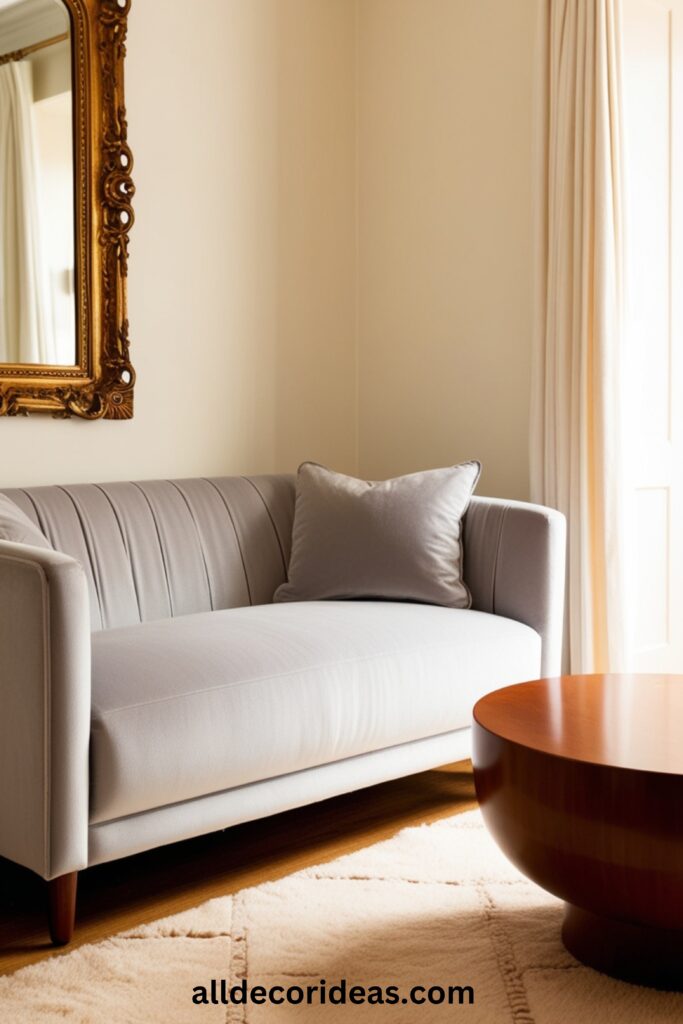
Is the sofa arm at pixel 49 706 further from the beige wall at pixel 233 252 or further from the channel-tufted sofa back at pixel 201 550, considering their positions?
the beige wall at pixel 233 252

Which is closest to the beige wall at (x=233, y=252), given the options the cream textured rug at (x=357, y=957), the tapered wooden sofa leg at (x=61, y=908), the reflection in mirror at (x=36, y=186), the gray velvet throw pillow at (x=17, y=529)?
the reflection in mirror at (x=36, y=186)

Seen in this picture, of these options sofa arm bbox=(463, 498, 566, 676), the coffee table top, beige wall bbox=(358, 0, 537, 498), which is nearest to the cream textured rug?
the coffee table top

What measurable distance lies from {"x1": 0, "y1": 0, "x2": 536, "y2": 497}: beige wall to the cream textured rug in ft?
4.89

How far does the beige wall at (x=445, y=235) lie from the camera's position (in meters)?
3.53

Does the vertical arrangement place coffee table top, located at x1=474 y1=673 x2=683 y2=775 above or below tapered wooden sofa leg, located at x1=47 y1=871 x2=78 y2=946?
above

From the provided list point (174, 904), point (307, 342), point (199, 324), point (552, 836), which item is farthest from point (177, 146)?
point (552, 836)

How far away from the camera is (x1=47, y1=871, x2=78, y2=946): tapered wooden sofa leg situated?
187 centimetres

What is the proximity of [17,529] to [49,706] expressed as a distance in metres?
0.54

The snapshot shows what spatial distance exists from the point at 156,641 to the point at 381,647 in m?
0.50

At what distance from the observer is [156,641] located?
7.35 feet

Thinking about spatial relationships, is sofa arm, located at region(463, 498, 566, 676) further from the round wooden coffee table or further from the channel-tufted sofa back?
the round wooden coffee table

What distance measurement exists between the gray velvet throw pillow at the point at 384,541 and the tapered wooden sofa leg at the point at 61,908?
Result: 1188mm

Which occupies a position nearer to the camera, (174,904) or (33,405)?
(174,904)

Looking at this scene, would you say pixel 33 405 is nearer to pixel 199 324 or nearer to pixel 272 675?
pixel 199 324
